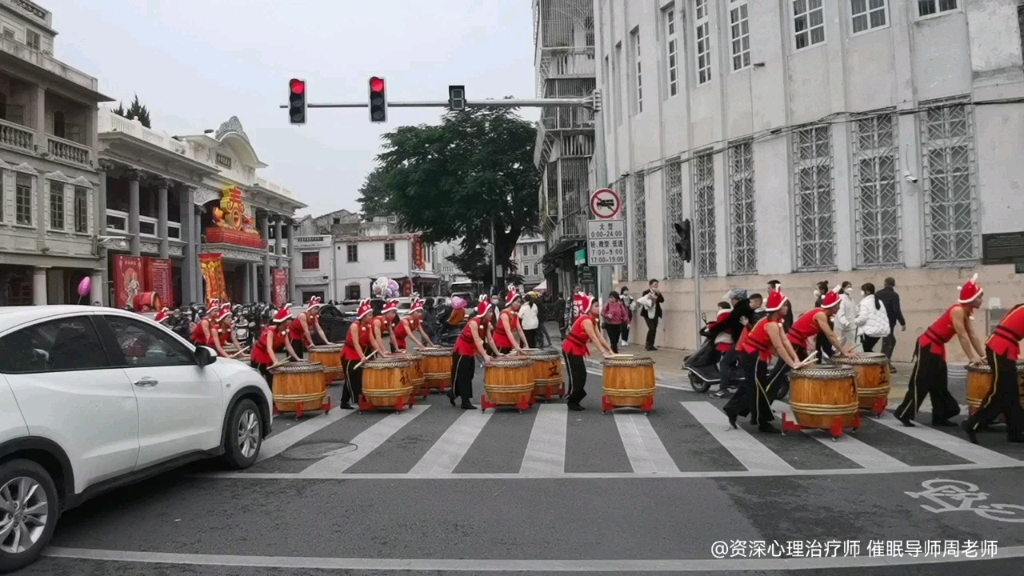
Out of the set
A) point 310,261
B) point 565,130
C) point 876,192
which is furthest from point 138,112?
point 876,192

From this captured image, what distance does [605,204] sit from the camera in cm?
1712

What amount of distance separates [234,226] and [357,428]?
36.0 meters

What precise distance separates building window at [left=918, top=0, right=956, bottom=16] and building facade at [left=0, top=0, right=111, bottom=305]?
26.2m

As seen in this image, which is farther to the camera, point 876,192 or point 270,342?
point 876,192

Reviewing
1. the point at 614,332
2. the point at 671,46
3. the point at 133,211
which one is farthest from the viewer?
the point at 133,211

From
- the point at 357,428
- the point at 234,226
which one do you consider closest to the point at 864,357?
the point at 357,428

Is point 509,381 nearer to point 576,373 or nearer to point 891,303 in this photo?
point 576,373

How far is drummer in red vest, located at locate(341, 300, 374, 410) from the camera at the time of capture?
1129cm

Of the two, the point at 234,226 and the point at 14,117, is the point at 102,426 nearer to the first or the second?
the point at 14,117

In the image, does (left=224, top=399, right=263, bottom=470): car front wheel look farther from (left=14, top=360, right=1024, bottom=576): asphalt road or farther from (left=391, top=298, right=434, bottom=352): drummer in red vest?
(left=391, top=298, right=434, bottom=352): drummer in red vest

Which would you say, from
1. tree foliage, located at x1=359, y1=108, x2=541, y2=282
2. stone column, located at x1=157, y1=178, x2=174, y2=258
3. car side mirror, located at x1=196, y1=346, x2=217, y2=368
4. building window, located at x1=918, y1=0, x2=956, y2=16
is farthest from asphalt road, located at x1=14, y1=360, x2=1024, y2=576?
tree foliage, located at x1=359, y1=108, x2=541, y2=282

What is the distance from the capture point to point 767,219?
677 inches

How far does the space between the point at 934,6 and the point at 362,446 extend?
47.1ft

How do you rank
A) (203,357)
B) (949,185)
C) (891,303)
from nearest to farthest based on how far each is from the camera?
1. (203,357)
2. (891,303)
3. (949,185)
